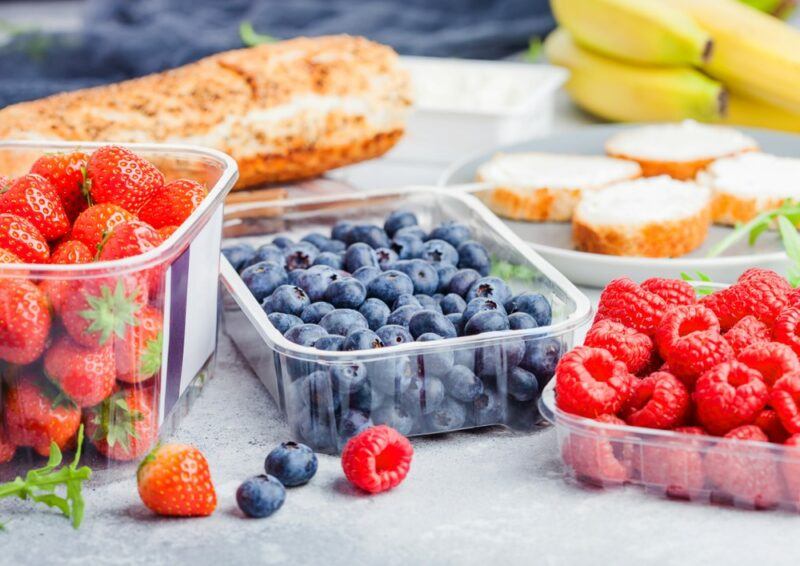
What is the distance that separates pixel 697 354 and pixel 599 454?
0.14 meters

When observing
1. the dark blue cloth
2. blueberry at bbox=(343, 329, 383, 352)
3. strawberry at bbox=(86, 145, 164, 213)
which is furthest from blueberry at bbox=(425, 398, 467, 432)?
the dark blue cloth

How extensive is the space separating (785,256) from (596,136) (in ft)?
2.63

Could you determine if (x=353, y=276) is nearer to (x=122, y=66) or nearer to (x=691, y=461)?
(x=691, y=461)

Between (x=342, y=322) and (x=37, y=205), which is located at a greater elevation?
(x=37, y=205)

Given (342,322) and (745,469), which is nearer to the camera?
(745,469)

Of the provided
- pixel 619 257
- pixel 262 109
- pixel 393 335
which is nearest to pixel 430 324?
pixel 393 335

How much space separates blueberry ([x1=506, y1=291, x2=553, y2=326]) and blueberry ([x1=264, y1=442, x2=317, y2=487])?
315mm

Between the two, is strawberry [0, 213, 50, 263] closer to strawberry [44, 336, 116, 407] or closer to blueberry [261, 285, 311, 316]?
strawberry [44, 336, 116, 407]

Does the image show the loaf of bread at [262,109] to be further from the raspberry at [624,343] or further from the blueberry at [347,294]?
the raspberry at [624,343]

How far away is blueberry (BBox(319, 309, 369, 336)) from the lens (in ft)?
4.23

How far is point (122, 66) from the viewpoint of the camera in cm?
288

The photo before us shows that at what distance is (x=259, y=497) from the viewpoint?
44.3 inches

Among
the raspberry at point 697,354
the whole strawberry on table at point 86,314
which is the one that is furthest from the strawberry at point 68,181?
the raspberry at point 697,354

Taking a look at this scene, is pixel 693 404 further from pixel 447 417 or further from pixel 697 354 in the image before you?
pixel 447 417
